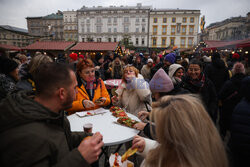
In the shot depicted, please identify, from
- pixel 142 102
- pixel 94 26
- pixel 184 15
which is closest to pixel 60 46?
pixel 142 102

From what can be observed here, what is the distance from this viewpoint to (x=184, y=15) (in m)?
41.2

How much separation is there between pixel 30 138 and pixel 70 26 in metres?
60.2

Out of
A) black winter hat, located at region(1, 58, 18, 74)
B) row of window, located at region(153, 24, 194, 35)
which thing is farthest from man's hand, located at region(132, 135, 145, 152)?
row of window, located at region(153, 24, 194, 35)

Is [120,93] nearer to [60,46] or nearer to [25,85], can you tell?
[25,85]

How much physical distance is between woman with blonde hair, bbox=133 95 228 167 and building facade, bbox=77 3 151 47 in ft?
144

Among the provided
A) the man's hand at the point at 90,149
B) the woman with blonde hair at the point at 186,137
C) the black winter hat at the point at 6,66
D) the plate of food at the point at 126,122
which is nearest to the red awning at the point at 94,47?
the black winter hat at the point at 6,66

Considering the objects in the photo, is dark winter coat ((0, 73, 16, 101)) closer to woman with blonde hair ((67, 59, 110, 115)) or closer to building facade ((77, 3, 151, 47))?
woman with blonde hair ((67, 59, 110, 115))

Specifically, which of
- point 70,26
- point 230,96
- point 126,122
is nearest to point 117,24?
point 70,26

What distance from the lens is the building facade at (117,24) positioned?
43.6 meters

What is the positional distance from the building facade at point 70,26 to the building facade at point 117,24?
22.4 ft

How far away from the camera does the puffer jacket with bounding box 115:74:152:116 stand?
2457 mm

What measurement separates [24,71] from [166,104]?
2.97 m

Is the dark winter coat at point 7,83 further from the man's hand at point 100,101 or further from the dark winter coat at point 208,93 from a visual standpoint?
the dark winter coat at point 208,93

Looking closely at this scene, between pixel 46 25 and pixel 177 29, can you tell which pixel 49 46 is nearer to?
pixel 177 29
